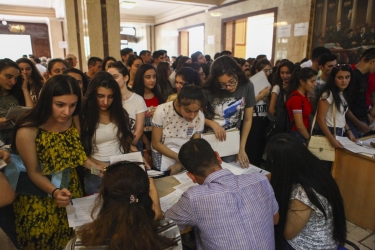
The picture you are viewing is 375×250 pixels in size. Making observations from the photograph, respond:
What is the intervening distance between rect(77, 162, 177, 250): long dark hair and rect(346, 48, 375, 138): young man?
269cm

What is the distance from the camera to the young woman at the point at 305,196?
4.23 feet

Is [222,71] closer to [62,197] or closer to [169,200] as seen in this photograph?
[169,200]

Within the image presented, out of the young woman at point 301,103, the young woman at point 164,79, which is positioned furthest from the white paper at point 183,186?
the young woman at point 164,79

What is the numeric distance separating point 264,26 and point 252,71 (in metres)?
4.86

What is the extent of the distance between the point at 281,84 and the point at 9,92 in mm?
2954

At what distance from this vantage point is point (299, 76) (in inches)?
110

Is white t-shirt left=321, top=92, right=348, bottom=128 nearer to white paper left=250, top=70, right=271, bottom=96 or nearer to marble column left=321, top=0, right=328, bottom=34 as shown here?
white paper left=250, top=70, right=271, bottom=96

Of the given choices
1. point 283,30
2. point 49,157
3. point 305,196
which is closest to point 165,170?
point 49,157

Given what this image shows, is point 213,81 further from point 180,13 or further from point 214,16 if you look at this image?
point 180,13

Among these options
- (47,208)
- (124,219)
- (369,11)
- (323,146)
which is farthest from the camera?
(369,11)

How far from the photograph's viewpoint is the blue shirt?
1.14m

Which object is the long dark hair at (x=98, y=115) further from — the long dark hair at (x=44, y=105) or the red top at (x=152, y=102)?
the red top at (x=152, y=102)

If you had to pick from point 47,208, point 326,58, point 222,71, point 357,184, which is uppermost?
point 326,58

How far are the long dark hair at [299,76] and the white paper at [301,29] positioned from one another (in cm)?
373
